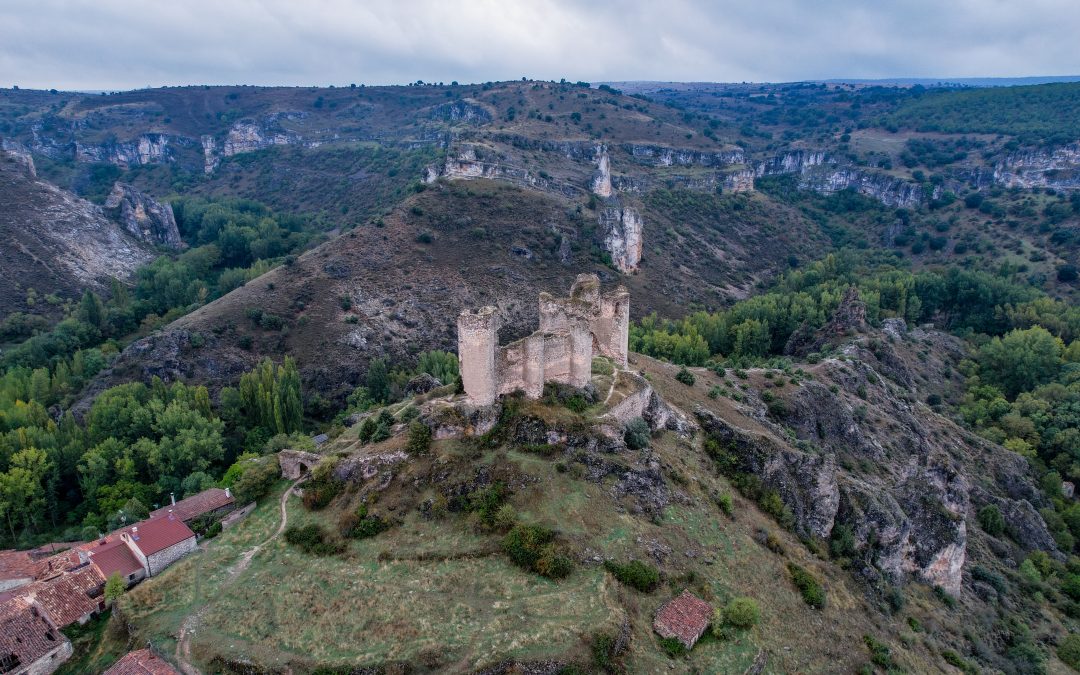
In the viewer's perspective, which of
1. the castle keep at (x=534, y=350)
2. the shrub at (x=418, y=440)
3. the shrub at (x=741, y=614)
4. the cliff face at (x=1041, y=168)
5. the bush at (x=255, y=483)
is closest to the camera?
the shrub at (x=741, y=614)

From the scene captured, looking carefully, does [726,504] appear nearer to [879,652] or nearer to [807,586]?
[807,586]

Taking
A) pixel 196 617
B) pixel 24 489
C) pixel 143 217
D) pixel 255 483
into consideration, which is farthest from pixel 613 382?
pixel 143 217

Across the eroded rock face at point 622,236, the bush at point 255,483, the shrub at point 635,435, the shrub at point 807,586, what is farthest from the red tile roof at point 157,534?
the eroded rock face at point 622,236

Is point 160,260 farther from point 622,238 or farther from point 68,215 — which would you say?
point 622,238

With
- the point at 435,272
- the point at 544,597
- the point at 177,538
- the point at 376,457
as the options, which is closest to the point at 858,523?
the point at 544,597

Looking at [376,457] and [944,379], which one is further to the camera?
[944,379]

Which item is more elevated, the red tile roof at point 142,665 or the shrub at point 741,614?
the shrub at point 741,614

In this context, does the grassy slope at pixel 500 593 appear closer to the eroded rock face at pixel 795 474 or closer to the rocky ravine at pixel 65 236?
the eroded rock face at pixel 795 474
